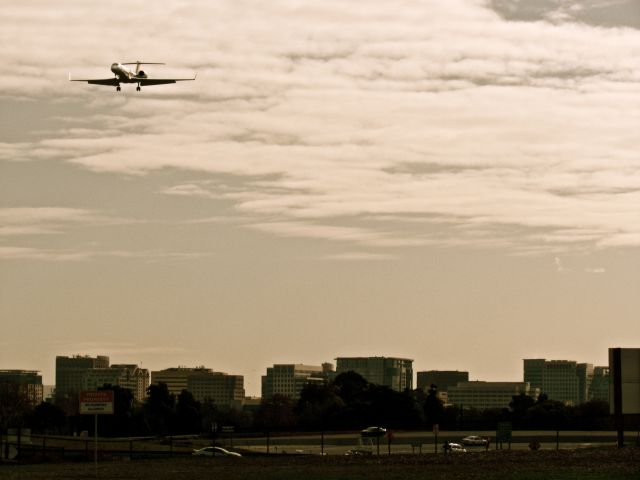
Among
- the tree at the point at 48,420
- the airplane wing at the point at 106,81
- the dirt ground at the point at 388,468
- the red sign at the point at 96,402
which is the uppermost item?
the airplane wing at the point at 106,81

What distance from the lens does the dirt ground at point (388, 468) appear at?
43.2 meters

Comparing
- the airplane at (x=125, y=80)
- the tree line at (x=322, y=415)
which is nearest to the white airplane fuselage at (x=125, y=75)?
the airplane at (x=125, y=80)

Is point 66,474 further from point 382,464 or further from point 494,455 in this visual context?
point 494,455

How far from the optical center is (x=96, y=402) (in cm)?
4981

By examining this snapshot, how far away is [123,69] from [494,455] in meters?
34.7

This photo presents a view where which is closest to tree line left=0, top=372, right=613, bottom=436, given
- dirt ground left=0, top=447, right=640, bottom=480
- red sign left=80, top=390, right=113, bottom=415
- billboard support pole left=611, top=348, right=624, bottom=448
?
billboard support pole left=611, top=348, right=624, bottom=448

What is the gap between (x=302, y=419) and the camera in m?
178

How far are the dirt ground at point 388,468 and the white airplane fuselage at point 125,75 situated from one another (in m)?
27.1

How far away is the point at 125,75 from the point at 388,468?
38.1m

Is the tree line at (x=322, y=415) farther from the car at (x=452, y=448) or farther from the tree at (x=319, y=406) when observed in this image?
the car at (x=452, y=448)

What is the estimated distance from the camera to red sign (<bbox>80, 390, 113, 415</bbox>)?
49750mm

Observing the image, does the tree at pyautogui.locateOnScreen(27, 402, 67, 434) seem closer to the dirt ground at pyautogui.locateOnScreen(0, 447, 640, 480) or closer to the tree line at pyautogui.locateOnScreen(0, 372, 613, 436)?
the tree line at pyautogui.locateOnScreen(0, 372, 613, 436)

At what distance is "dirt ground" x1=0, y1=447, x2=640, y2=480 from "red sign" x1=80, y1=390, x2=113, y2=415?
7.99 feet

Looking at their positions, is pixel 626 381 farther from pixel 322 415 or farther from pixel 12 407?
pixel 12 407
